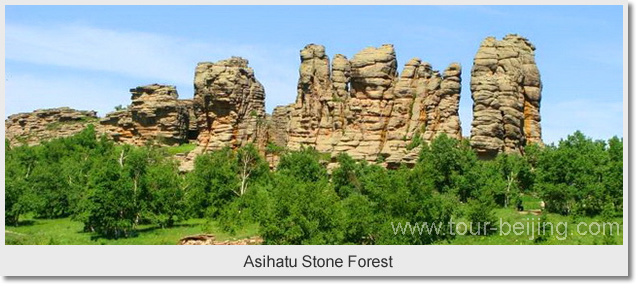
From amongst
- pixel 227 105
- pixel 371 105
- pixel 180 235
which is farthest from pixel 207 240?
pixel 227 105

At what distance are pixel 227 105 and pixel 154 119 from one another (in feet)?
48.9

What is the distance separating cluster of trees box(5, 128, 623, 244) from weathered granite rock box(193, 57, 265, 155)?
8083mm

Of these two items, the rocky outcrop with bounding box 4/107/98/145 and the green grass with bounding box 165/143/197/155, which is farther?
the rocky outcrop with bounding box 4/107/98/145

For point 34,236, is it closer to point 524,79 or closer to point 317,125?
point 317,125

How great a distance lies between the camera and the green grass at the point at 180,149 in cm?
10911

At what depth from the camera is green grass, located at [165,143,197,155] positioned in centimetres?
10911

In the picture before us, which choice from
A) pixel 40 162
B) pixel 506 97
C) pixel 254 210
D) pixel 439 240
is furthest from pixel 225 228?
pixel 40 162

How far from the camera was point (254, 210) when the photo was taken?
6178 cm

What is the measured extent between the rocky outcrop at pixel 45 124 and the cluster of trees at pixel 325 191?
96.0 feet

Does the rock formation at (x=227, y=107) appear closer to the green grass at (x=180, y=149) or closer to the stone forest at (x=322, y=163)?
the stone forest at (x=322, y=163)

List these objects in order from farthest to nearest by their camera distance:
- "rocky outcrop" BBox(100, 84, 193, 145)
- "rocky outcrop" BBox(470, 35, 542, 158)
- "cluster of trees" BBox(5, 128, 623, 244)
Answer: "rocky outcrop" BBox(100, 84, 193, 145) < "rocky outcrop" BBox(470, 35, 542, 158) < "cluster of trees" BBox(5, 128, 623, 244)

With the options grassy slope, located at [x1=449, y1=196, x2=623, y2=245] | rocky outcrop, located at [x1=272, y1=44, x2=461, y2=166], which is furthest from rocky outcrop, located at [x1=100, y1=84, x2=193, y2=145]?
grassy slope, located at [x1=449, y1=196, x2=623, y2=245]

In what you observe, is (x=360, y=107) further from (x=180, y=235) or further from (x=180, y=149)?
(x=180, y=235)

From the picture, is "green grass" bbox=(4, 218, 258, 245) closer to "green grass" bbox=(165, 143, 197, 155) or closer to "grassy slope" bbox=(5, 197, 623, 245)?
"grassy slope" bbox=(5, 197, 623, 245)
